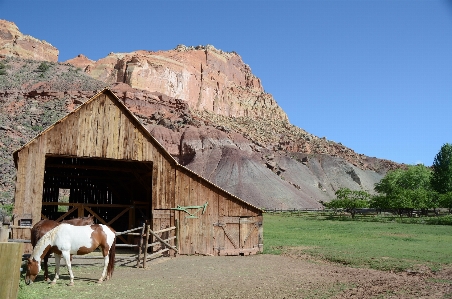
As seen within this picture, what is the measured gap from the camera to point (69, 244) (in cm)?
1236

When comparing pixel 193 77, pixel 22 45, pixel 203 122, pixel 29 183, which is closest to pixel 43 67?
pixel 22 45

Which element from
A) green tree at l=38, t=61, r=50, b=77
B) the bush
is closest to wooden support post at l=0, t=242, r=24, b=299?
green tree at l=38, t=61, r=50, b=77

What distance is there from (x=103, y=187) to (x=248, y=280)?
15.8 meters

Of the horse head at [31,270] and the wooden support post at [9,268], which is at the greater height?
the wooden support post at [9,268]

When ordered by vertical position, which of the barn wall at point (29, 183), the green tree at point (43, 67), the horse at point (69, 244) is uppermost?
the green tree at point (43, 67)

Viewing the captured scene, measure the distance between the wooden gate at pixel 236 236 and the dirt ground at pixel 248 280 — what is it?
1.86 m

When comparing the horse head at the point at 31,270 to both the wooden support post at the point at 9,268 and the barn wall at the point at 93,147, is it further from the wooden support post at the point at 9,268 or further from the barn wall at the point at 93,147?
the wooden support post at the point at 9,268

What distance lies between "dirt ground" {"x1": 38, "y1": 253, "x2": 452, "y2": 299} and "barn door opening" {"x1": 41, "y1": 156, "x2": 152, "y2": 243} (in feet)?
18.1

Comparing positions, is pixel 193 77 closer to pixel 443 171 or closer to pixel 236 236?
pixel 443 171

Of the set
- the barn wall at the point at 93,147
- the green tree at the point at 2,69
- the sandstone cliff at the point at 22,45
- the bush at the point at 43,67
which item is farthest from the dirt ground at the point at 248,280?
the sandstone cliff at the point at 22,45

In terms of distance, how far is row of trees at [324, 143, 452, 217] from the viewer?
59531mm

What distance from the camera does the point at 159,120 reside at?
109m

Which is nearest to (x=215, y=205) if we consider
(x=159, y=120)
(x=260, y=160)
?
(x=260, y=160)

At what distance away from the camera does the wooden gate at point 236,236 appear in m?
20.4
